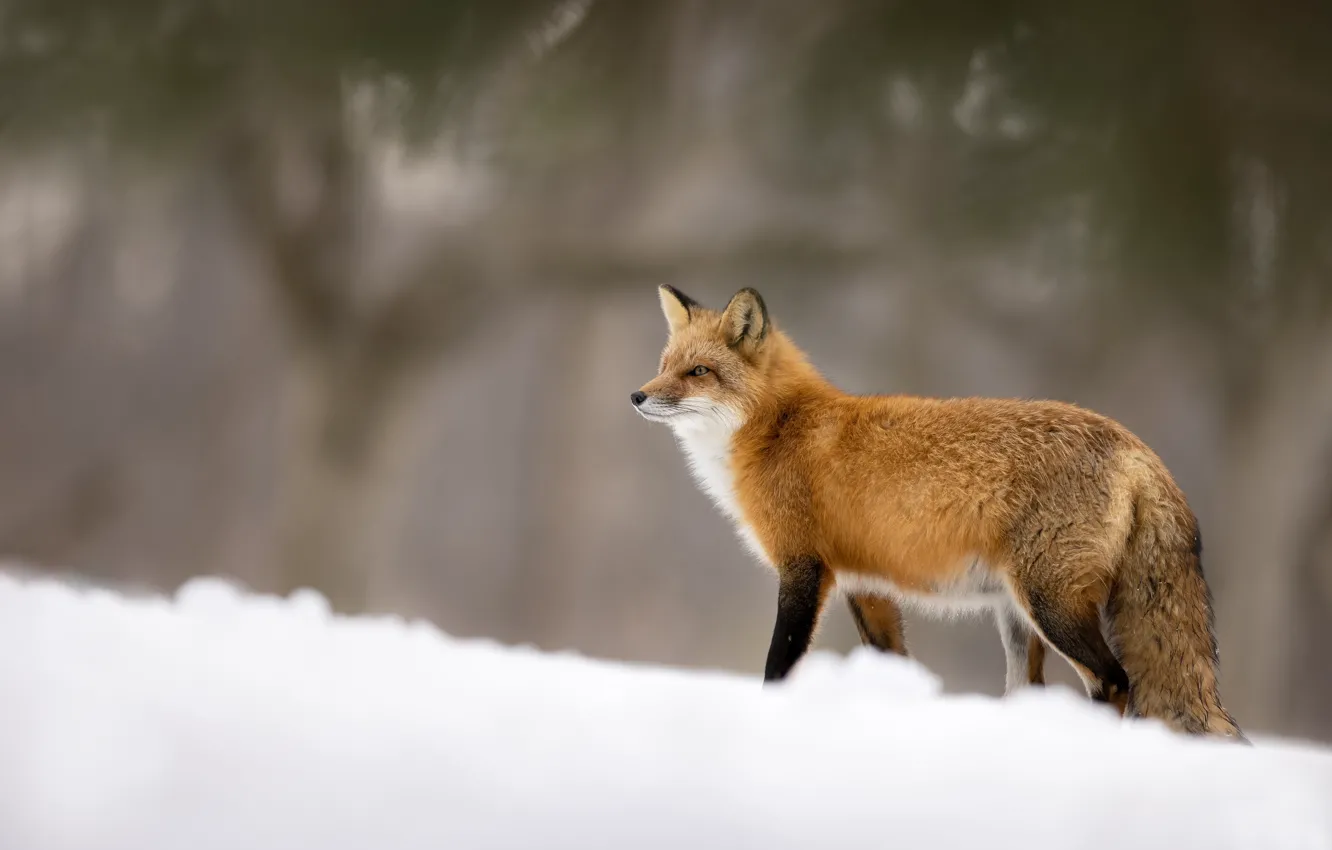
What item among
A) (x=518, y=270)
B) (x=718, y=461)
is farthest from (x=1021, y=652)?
(x=518, y=270)

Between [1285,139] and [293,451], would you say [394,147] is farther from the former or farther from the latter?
[1285,139]

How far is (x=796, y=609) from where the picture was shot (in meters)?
1.33

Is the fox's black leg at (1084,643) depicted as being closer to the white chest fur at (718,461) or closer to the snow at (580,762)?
the snow at (580,762)

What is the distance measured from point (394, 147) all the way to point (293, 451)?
3.05ft

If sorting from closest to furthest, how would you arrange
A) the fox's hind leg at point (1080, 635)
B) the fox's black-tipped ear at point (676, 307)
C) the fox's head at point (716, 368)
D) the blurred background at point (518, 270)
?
the fox's hind leg at point (1080, 635), the fox's head at point (716, 368), the fox's black-tipped ear at point (676, 307), the blurred background at point (518, 270)

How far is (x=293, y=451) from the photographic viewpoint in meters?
2.97

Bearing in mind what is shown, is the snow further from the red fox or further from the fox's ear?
the fox's ear

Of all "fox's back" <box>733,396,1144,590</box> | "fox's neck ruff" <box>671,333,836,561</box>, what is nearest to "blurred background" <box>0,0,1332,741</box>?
"fox's neck ruff" <box>671,333,836,561</box>

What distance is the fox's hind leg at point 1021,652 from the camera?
1388mm

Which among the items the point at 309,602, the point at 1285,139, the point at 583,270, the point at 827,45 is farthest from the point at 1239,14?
the point at 309,602

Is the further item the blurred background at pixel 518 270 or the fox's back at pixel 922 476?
the blurred background at pixel 518 270

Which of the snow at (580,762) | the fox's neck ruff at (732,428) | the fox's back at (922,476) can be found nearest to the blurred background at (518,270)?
the fox's neck ruff at (732,428)

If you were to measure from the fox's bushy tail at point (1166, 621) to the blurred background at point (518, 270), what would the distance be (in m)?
1.40

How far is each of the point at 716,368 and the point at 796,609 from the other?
0.36 metres
